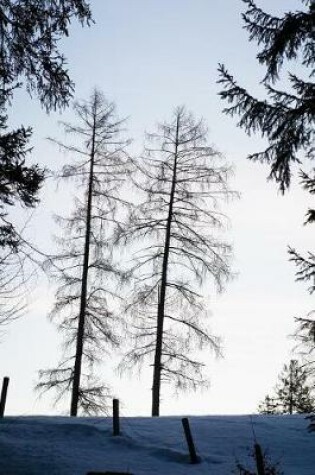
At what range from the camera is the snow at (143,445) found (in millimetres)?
8461

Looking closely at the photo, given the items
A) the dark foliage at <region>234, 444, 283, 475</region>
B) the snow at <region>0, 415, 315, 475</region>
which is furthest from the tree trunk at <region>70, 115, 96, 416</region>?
the dark foliage at <region>234, 444, 283, 475</region>

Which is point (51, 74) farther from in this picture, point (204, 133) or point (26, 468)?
point (204, 133)

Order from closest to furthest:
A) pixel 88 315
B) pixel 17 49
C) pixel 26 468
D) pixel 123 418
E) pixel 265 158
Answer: pixel 17 49 < pixel 26 468 < pixel 265 158 < pixel 123 418 < pixel 88 315

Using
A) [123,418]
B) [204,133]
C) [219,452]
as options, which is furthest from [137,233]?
[219,452]

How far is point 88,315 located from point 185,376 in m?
3.72

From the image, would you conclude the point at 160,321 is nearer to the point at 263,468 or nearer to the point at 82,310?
the point at 82,310

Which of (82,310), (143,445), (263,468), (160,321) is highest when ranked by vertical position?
(82,310)

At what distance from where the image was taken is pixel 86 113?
17.4 m

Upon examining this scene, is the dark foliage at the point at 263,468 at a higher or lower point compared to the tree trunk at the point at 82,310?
lower

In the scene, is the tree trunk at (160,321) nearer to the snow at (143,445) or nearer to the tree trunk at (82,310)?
the snow at (143,445)

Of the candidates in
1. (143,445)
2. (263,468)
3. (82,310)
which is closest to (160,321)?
(82,310)

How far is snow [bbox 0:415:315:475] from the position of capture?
8461mm

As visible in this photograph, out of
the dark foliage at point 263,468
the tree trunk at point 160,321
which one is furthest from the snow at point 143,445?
the tree trunk at point 160,321

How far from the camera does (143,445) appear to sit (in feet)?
33.4
